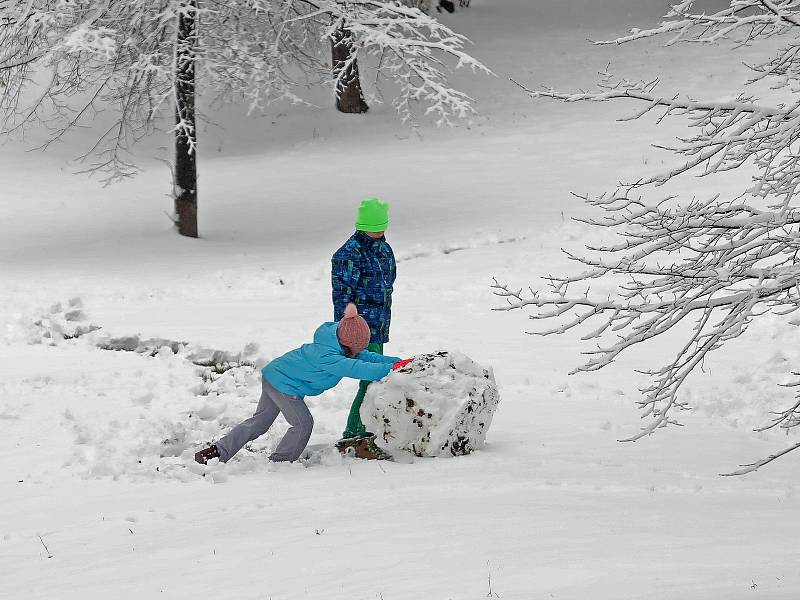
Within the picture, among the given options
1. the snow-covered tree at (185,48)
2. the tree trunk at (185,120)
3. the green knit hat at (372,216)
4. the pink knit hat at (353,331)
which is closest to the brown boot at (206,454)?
the pink knit hat at (353,331)

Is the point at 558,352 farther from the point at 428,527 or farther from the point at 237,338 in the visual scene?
the point at 428,527

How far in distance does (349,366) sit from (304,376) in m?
0.33

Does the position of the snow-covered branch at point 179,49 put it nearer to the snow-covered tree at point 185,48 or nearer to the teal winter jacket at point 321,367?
the snow-covered tree at point 185,48

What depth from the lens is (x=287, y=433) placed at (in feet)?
21.2

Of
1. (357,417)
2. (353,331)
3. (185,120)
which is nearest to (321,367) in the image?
(353,331)

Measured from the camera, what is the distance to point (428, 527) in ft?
16.1

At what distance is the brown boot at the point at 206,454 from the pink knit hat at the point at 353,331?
112cm

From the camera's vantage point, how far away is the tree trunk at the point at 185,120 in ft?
46.0

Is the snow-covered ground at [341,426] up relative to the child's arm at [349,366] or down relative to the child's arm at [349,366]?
down

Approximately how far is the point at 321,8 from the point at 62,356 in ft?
25.3

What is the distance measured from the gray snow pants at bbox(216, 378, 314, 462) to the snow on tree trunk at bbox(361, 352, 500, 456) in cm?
41

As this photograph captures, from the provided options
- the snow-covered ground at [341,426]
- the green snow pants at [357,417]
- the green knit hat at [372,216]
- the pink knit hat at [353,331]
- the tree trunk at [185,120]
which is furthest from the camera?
the tree trunk at [185,120]

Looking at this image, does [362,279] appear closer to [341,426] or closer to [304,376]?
[304,376]

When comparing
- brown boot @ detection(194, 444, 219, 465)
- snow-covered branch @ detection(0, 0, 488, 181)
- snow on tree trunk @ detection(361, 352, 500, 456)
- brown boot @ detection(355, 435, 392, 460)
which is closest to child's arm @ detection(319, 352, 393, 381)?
snow on tree trunk @ detection(361, 352, 500, 456)
